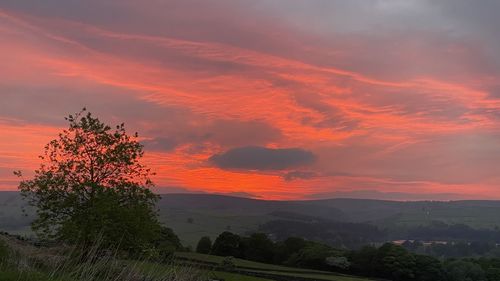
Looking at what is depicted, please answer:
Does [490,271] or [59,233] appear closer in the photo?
[59,233]

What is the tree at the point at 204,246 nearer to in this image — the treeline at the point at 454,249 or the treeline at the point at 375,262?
the treeline at the point at 375,262

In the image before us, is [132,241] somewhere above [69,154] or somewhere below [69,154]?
below

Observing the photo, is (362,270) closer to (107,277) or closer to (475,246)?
(107,277)

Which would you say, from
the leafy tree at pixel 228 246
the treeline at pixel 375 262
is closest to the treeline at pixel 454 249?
the treeline at pixel 375 262

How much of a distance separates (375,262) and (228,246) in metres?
30.0

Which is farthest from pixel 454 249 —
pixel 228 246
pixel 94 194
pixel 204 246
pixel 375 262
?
pixel 94 194

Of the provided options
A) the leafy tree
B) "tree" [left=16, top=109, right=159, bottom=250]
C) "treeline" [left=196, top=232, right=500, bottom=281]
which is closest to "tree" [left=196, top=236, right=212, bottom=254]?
the leafy tree

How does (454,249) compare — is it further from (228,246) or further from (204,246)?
(228,246)

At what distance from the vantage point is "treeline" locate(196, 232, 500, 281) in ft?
273

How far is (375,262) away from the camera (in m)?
85.4

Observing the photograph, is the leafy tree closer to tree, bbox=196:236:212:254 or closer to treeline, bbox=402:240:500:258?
tree, bbox=196:236:212:254

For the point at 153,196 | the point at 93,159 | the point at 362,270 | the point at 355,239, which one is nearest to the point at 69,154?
the point at 93,159

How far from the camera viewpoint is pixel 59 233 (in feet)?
112

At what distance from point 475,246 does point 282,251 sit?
346ft
